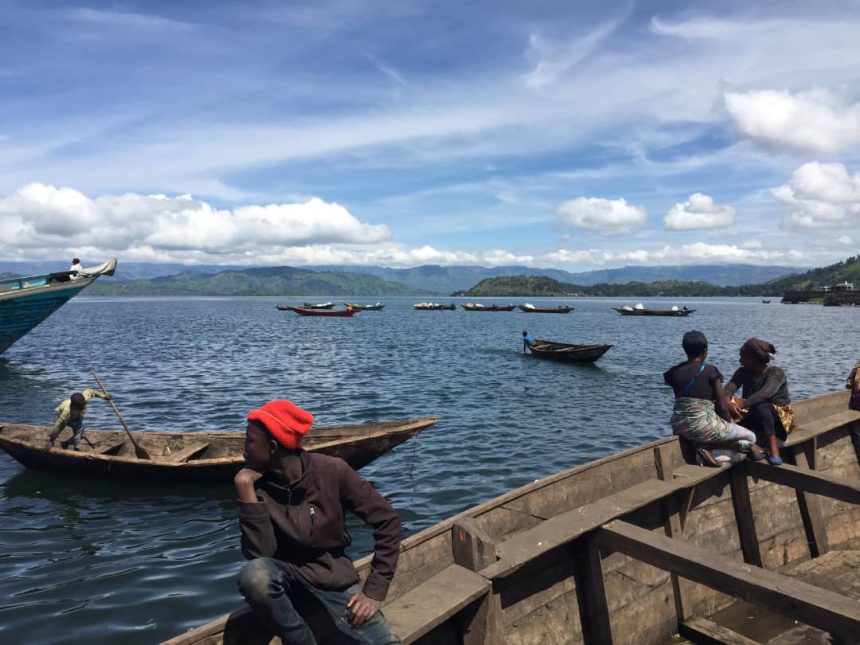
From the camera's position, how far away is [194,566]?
30.9 ft

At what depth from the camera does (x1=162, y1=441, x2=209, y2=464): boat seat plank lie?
12532mm

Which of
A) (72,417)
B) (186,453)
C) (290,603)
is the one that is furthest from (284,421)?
(72,417)

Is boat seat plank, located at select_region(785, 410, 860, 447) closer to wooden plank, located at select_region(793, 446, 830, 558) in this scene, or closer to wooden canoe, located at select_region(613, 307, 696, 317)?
wooden plank, located at select_region(793, 446, 830, 558)

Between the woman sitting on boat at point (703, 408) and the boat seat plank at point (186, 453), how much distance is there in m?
10.4

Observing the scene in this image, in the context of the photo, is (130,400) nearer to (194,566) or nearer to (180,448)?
(180,448)

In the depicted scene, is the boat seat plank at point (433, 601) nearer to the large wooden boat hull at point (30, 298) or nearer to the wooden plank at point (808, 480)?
the wooden plank at point (808, 480)

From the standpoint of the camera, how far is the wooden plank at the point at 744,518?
7480mm

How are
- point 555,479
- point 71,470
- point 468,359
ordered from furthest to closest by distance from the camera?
point 468,359, point 71,470, point 555,479

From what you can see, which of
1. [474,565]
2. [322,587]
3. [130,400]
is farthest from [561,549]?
[130,400]

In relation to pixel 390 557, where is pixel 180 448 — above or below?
below

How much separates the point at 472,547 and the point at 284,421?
216 cm

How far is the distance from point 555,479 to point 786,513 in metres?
4.51

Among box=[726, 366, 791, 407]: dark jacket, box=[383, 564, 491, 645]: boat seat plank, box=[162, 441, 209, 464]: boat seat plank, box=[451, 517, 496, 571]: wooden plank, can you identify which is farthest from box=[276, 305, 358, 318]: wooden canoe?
box=[383, 564, 491, 645]: boat seat plank

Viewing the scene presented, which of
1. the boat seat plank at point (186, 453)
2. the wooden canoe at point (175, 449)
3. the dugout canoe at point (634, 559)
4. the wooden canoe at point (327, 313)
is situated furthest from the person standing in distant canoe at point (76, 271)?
the wooden canoe at point (327, 313)
